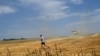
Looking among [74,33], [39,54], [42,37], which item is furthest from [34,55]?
[74,33]

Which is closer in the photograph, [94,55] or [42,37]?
[94,55]

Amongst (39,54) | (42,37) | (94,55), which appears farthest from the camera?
(42,37)

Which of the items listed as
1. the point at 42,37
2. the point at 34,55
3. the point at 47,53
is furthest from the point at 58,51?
the point at 42,37

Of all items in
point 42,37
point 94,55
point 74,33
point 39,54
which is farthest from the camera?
point 74,33

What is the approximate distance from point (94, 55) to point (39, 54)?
1.76 metres

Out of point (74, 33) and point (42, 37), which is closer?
point (42, 37)

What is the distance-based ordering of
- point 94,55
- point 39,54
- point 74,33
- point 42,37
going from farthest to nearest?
point 74,33 < point 42,37 < point 39,54 < point 94,55

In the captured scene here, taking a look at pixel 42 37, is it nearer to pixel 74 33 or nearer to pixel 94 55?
pixel 94 55

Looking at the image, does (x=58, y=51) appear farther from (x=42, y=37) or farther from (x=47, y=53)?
(x=42, y=37)

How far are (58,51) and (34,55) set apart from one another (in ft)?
3.28

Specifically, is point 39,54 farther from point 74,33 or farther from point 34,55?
point 74,33

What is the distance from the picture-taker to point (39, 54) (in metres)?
8.69

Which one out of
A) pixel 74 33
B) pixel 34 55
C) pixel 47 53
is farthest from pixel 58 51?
pixel 74 33

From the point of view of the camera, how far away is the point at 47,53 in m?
7.94
